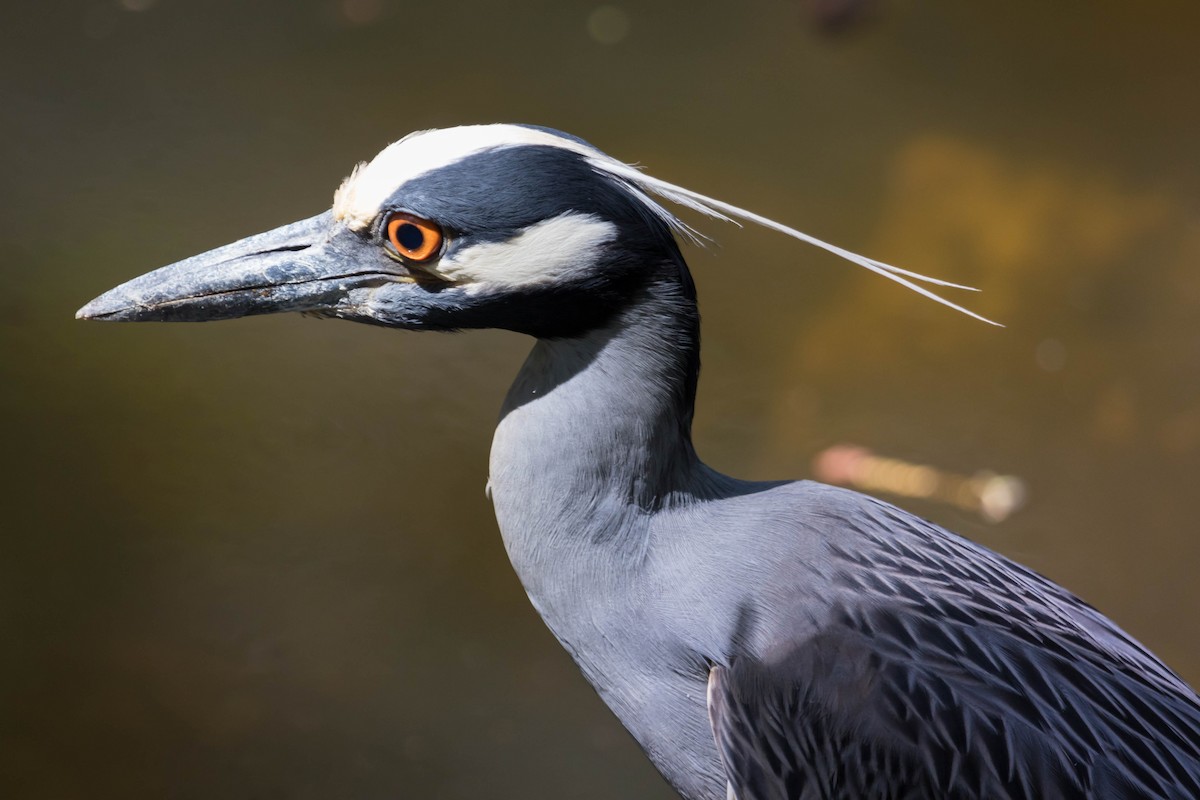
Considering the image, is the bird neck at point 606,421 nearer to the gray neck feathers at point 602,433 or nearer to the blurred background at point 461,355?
the gray neck feathers at point 602,433

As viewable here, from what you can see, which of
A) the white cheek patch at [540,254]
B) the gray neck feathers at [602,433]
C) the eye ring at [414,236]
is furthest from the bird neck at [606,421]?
the eye ring at [414,236]

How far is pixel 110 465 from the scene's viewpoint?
113 inches

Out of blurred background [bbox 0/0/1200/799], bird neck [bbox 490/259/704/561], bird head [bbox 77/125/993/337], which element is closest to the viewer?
bird head [bbox 77/125/993/337]

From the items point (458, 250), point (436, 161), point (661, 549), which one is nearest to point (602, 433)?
point (661, 549)

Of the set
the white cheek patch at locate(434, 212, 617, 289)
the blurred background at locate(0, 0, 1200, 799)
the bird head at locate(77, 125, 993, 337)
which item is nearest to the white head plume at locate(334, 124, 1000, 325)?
the bird head at locate(77, 125, 993, 337)

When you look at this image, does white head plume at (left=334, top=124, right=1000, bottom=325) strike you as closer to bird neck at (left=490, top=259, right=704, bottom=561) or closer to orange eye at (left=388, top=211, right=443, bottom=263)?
orange eye at (left=388, top=211, right=443, bottom=263)

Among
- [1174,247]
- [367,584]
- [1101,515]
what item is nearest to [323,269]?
[367,584]

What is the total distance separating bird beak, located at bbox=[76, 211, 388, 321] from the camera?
5.18 feet

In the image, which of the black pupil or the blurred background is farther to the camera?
the blurred background

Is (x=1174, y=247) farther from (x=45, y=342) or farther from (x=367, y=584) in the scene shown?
(x=45, y=342)

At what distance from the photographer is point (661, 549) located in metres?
1.65

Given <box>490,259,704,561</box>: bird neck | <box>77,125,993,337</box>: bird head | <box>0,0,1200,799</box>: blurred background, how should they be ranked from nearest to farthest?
<box>77,125,993,337</box>: bird head < <box>490,259,704,561</box>: bird neck < <box>0,0,1200,799</box>: blurred background

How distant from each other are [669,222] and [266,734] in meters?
1.75

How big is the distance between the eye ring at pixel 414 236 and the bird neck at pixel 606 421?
0.25m
